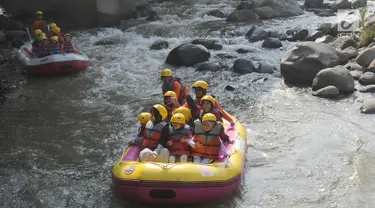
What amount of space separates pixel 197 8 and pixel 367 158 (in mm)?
14010

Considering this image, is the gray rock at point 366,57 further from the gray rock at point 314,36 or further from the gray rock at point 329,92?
the gray rock at point 314,36

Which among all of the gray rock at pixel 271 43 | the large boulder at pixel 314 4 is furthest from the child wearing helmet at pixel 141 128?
the large boulder at pixel 314 4

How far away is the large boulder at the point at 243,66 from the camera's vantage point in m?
11.1

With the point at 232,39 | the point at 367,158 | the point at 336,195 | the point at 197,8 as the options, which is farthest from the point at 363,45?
the point at 197,8

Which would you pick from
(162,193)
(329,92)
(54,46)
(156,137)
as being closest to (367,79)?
(329,92)

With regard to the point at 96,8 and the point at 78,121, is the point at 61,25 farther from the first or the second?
the point at 78,121

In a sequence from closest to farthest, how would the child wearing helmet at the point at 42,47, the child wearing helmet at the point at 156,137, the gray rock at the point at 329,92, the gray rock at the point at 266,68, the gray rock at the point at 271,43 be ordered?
the child wearing helmet at the point at 156,137 → the gray rock at the point at 329,92 → the gray rock at the point at 266,68 → the child wearing helmet at the point at 42,47 → the gray rock at the point at 271,43

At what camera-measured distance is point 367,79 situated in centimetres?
971

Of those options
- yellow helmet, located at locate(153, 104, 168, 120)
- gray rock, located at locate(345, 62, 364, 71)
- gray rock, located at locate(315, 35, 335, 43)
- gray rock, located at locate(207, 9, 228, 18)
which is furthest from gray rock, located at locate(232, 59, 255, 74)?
gray rock, located at locate(207, 9, 228, 18)

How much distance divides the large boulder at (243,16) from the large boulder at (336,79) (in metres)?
7.76

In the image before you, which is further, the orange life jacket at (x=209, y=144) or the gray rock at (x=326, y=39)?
the gray rock at (x=326, y=39)

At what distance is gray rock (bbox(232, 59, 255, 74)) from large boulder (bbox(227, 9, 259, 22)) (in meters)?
5.94

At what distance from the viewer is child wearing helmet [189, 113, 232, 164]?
19.5 feet

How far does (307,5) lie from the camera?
63.3 ft
